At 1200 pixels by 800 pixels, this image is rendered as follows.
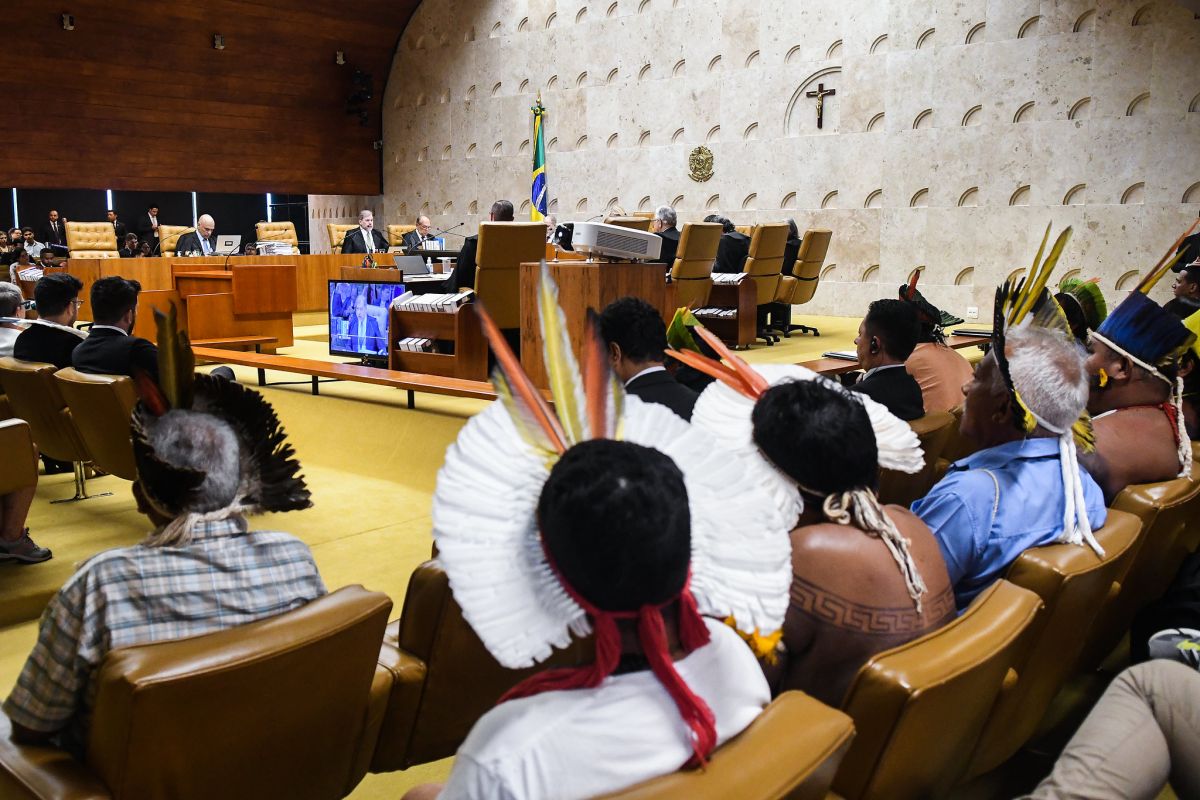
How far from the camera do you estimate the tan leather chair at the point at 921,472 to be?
9.12ft

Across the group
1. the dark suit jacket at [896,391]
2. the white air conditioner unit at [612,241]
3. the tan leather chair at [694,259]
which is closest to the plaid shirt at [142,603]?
the dark suit jacket at [896,391]

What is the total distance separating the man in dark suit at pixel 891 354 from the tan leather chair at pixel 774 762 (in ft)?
7.64

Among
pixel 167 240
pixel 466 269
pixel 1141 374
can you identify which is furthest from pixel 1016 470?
pixel 167 240

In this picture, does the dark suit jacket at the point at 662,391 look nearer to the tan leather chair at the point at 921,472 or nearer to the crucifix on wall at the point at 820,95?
the tan leather chair at the point at 921,472

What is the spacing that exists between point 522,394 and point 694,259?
20.7ft

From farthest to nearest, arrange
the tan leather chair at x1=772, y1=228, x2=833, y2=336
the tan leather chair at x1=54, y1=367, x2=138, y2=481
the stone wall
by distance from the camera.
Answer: the stone wall, the tan leather chair at x1=772, y1=228, x2=833, y2=336, the tan leather chair at x1=54, y1=367, x2=138, y2=481

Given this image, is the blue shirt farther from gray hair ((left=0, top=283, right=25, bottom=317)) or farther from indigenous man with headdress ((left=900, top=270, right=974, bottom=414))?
gray hair ((left=0, top=283, right=25, bottom=317))

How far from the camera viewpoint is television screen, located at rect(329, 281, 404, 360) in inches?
249

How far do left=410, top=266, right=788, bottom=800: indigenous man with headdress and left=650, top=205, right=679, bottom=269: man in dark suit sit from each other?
6803 mm

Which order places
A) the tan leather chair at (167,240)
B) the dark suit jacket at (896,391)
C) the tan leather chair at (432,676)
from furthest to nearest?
the tan leather chair at (167,240), the dark suit jacket at (896,391), the tan leather chair at (432,676)

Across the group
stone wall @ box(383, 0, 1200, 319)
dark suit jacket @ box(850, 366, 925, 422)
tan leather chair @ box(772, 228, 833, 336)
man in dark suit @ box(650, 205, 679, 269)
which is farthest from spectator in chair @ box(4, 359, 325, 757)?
stone wall @ box(383, 0, 1200, 319)

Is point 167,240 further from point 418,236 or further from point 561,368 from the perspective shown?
point 561,368

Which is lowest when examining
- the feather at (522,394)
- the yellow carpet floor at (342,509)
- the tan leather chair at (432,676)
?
the yellow carpet floor at (342,509)

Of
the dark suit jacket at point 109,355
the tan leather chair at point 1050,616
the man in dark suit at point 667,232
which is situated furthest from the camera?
the man in dark suit at point 667,232
